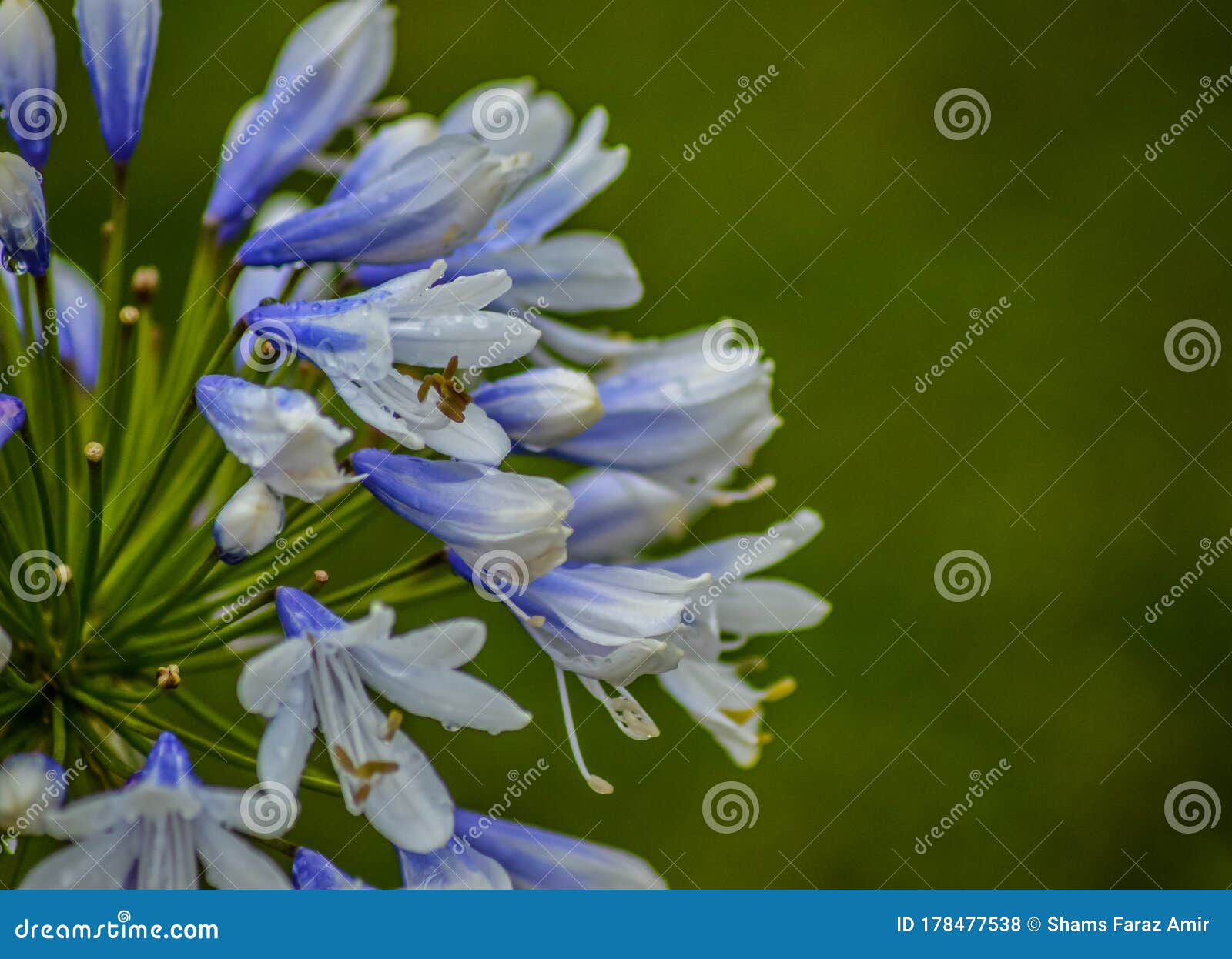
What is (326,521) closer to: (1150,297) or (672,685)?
(672,685)

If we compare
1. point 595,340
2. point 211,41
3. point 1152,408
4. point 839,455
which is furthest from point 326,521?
point 1152,408

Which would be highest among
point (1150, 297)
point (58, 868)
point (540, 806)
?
point (1150, 297)

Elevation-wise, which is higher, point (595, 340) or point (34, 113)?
point (595, 340)
